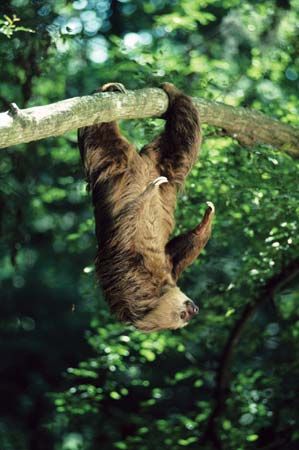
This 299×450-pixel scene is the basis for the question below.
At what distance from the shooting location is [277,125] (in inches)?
302

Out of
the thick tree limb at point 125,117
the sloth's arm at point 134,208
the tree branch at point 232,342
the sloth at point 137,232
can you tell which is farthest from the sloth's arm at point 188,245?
the tree branch at point 232,342

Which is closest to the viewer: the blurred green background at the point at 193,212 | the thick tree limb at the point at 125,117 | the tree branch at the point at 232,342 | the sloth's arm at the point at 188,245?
the thick tree limb at the point at 125,117

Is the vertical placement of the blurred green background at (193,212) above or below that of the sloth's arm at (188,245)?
below

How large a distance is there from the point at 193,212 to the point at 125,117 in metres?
2.81

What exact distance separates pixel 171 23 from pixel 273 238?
2149 millimetres

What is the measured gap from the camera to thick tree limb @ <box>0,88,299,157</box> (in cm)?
507

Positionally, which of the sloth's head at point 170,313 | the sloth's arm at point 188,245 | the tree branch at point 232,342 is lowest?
the tree branch at point 232,342

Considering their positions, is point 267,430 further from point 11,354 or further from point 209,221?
point 11,354

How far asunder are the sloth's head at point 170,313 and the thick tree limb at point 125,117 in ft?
4.00

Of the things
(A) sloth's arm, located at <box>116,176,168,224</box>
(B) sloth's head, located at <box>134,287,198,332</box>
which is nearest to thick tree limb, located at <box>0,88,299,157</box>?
(A) sloth's arm, located at <box>116,176,168,224</box>

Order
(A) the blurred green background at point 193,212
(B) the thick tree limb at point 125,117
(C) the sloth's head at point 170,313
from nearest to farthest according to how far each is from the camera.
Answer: (B) the thick tree limb at point 125,117 < (C) the sloth's head at point 170,313 < (A) the blurred green background at point 193,212

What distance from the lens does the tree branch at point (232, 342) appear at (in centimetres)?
895

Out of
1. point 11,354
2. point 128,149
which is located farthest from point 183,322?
point 11,354

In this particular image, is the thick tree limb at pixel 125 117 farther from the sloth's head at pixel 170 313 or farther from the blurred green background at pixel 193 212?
the sloth's head at pixel 170 313
